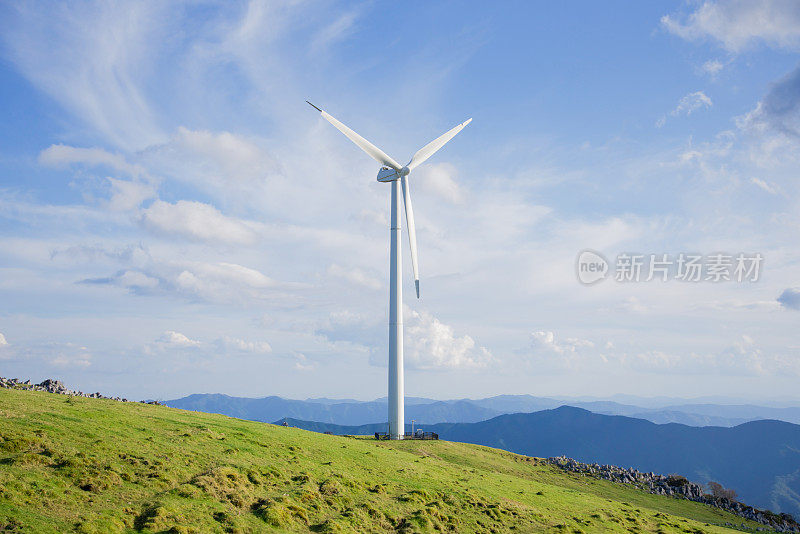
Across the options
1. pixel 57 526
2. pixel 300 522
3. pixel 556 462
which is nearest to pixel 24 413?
pixel 57 526

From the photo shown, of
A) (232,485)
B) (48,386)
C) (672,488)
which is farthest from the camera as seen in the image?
(672,488)

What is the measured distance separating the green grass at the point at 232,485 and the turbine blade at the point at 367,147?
57.8 meters

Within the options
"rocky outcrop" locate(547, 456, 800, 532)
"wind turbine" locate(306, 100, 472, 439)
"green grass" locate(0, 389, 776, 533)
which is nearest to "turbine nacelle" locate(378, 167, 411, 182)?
"wind turbine" locate(306, 100, 472, 439)

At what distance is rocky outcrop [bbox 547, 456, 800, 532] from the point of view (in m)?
102

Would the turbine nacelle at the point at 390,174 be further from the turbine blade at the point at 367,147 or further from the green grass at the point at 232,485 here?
the green grass at the point at 232,485

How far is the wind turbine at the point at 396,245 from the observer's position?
104 m

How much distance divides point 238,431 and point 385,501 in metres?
22.7

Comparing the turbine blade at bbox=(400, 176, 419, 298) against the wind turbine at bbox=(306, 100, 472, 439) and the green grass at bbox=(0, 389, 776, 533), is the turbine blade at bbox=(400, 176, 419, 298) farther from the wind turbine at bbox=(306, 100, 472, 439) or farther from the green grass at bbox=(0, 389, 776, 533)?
the green grass at bbox=(0, 389, 776, 533)

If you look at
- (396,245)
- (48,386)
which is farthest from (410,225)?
(48,386)

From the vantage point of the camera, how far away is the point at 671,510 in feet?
293

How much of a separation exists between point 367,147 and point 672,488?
92.6 metres

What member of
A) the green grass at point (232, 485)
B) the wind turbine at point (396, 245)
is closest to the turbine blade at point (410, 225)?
the wind turbine at point (396, 245)

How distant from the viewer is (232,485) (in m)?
45.7

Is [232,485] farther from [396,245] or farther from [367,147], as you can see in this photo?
[367,147]
